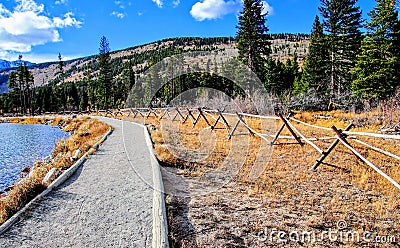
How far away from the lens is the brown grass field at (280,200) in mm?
3738

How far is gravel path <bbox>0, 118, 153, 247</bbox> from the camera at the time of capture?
12.0ft

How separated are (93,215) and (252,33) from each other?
2821 cm

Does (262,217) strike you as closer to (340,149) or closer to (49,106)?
(340,149)

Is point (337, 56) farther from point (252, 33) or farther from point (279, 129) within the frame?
point (279, 129)

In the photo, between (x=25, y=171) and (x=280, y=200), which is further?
(x=25, y=171)

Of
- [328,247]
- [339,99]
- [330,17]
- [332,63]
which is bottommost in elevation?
[328,247]

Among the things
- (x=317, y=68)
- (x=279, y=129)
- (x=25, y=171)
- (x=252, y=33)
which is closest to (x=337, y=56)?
(x=317, y=68)

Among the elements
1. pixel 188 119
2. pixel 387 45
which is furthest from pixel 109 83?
pixel 387 45

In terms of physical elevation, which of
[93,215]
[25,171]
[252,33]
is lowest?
[25,171]

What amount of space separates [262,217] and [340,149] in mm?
6313

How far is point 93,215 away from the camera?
4.42 meters

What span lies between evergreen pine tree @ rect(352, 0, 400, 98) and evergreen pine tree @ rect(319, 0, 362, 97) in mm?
3137

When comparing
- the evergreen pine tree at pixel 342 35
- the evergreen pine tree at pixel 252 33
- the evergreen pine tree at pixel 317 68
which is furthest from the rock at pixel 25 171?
the evergreen pine tree at pixel 317 68

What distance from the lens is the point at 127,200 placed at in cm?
505
